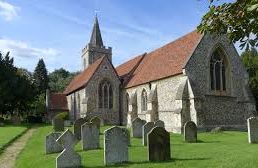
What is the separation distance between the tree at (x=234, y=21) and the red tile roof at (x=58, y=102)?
40878 millimetres

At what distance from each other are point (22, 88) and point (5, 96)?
2.82 m

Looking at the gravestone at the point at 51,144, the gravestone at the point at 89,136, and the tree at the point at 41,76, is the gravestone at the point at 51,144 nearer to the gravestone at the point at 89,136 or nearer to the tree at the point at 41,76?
the gravestone at the point at 89,136

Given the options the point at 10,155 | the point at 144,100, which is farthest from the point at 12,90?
the point at 10,155

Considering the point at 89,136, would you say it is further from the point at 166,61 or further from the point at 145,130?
the point at 166,61

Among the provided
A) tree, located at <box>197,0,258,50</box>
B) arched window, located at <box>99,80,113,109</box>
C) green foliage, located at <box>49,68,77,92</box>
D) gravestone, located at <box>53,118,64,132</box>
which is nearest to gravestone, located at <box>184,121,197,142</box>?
gravestone, located at <box>53,118,64,132</box>

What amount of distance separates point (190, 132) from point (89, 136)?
524 cm

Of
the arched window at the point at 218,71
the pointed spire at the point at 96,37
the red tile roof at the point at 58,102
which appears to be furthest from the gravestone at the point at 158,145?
the pointed spire at the point at 96,37

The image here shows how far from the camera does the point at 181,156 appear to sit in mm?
13539

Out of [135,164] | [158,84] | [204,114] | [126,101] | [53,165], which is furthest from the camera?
[126,101]

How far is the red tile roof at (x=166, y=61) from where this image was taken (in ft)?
93.0

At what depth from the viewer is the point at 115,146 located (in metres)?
12.6

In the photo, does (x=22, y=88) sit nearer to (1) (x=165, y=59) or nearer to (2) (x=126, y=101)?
(2) (x=126, y=101)

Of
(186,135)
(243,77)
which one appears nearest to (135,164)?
(186,135)

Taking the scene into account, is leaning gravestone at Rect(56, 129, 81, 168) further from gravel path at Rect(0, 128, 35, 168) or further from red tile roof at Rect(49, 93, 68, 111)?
red tile roof at Rect(49, 93, 68, 111)
